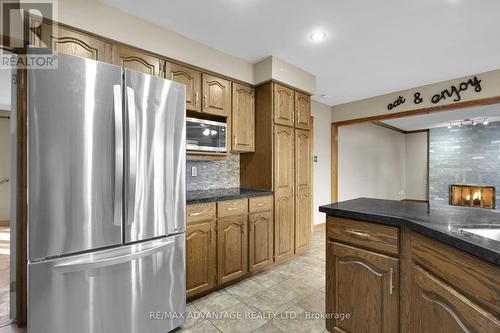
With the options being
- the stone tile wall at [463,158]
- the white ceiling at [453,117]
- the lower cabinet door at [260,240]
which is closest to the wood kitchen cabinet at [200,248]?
the lower cabinet door at [260,240]

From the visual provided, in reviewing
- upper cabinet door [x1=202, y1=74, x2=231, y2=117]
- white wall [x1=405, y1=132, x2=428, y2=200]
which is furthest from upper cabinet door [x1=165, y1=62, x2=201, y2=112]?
white wall [x1=405, y1=132, x2=428, y2=200]

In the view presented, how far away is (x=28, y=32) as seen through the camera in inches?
64.5

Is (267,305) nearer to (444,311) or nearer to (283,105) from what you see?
(444,311)

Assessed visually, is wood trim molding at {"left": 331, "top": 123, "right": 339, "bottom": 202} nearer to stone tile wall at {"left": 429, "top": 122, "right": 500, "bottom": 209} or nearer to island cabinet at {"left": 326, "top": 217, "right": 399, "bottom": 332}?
island cabinet at {"left": 326, "top": 217, "right": 399, "bottom": 332}

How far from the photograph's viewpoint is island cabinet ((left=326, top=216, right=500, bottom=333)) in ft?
2.88

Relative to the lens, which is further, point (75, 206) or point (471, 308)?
point (75, 206)

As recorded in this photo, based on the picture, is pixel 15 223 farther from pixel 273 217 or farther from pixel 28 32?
pixel 273 217

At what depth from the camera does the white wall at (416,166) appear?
24.5 feet

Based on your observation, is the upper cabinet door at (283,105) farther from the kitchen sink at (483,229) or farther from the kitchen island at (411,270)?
the kitchen sink at (483,229)

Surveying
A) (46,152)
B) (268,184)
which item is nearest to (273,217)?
(268,184)

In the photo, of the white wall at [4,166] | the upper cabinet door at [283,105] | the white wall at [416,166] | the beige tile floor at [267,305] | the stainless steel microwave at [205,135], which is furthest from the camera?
the white wall at [416,166]

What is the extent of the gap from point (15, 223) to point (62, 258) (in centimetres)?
82

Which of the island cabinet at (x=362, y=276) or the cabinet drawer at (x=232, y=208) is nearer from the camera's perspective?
the island cabinet at (x=362, y=276)

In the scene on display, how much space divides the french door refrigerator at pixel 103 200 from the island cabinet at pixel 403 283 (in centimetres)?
117
